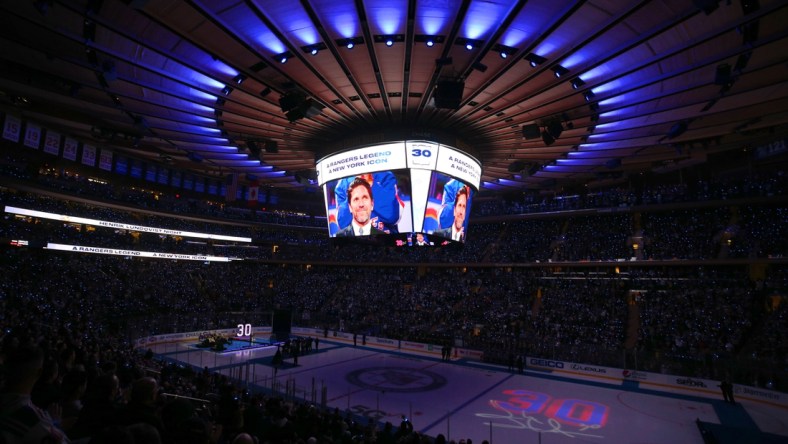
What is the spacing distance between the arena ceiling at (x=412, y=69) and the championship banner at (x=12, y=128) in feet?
27.3

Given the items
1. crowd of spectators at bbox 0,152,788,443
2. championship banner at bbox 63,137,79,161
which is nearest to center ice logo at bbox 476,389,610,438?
crowd of spectators at bbox 0,152,788,443

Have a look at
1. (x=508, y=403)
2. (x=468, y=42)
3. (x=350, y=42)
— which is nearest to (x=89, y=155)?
(x=350, y=42)

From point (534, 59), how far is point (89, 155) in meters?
Result: 38.8

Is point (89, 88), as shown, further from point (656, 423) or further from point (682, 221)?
point (682, 221)

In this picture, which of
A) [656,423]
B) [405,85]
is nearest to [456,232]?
[405,85]

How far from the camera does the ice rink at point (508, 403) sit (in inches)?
621

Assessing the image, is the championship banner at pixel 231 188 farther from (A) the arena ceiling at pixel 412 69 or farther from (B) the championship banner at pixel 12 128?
(B) the championship banner at pixel 12 128

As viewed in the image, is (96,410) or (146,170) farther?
(146,170)

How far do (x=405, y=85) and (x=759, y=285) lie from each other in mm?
29418

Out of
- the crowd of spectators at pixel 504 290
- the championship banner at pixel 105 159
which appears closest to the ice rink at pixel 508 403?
the crowd of spectators at pixel 504 290

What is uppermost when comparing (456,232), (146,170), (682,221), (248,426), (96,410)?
(146,170)

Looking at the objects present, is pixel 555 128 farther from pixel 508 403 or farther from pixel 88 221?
pixel 88 221

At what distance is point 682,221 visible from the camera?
33.9 metres

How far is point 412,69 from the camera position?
13164 mm
